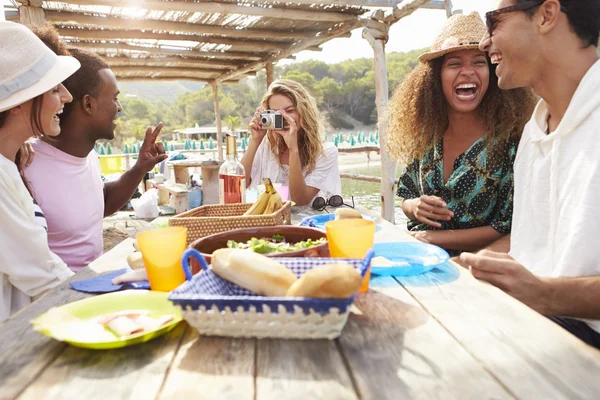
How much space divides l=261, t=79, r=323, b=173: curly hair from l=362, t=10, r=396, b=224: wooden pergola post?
2.41m

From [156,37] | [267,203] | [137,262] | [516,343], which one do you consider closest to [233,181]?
[267,203]

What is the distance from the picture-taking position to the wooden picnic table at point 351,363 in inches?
30.7

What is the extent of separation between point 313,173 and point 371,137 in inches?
608

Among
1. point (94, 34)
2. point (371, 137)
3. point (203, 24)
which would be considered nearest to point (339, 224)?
point (203, 24)

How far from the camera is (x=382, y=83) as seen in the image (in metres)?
6.05

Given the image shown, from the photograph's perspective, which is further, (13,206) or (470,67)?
(470,67)

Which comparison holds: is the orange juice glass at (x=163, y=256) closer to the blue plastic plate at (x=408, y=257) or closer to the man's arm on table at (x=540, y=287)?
the blue plastic plate at (x=408, y=257)

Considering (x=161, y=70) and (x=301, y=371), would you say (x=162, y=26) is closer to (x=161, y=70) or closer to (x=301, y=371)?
(x=161, y=70)

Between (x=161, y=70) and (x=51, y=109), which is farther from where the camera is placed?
(x=161, y=70)

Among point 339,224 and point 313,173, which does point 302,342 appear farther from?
point 313,173

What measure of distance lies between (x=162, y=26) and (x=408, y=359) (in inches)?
241

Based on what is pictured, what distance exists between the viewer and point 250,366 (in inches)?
34.0

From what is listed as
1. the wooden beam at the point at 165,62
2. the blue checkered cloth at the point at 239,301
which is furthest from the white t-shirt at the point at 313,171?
the wooden beam at the point at 165,62

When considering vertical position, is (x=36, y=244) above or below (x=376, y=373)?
above
